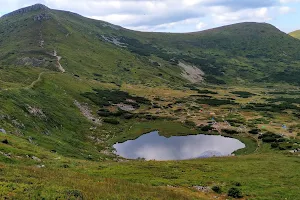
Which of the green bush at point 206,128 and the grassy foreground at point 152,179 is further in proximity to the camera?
the green bush at point 206,128

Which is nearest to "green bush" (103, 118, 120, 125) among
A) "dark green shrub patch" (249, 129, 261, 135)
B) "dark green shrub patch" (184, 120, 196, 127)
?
"dark green shrub patch" (184, 120, 196, 127)

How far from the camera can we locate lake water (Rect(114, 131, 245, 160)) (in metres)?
68.7

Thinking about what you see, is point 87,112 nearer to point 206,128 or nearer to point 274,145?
point 206,128

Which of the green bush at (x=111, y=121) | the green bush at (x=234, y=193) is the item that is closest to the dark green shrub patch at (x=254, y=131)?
the green bush at (x=111, y=121)

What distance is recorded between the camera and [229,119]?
100438 mm

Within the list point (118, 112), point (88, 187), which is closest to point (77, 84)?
point (118, 112)

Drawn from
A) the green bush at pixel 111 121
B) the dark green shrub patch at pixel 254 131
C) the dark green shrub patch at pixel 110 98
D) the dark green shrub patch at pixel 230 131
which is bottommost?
the dark green shrub patch at pixel 230 131

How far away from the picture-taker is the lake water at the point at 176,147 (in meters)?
68.7

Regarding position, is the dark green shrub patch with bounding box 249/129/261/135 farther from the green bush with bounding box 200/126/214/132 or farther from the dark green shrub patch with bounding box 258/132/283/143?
the green bush with bounding box 200/126/214/132

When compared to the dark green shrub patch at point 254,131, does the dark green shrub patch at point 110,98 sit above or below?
above

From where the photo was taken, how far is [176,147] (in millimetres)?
75750

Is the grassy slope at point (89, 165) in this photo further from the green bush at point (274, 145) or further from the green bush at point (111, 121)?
the green bush at point (111, 121)

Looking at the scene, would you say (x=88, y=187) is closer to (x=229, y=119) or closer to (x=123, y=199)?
(x=123, y=199)

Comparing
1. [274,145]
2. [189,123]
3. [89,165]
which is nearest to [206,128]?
[189,123]
